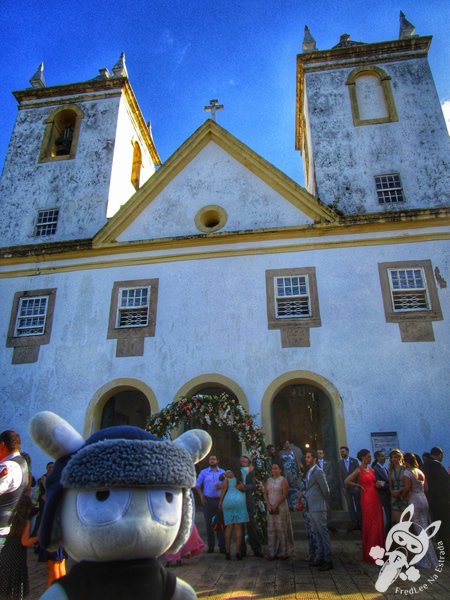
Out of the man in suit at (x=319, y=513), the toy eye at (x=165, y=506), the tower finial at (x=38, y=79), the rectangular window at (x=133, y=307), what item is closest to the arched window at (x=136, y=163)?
the tower finial at (x=38, y=79)

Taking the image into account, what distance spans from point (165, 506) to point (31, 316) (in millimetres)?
12365

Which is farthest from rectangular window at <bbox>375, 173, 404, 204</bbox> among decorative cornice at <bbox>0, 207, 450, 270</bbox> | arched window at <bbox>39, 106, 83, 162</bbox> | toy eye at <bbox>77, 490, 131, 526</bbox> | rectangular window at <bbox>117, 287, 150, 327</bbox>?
toy eye at <bbox>77, 490, 131, 526</bbox>

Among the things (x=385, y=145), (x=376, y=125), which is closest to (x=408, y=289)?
(x=385, y=145)

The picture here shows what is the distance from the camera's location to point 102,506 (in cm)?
251

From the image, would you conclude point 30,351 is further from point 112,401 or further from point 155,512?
point 155,512

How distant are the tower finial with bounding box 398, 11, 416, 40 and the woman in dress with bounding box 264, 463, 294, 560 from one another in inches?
654

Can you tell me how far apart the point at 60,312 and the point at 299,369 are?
717cm

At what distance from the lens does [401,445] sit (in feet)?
35.8

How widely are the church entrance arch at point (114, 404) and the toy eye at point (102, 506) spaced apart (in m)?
9.56

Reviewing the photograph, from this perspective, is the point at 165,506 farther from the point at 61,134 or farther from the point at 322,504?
the point at 61,134

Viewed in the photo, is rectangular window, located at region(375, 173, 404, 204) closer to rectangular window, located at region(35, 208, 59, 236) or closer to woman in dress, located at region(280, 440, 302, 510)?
woman in dress, located at region(280, 440, 302, 510)

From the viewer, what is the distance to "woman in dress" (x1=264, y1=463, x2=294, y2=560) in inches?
302

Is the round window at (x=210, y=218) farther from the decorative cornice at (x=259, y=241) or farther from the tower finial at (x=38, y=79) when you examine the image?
the tower finial at (x=38, y=79)

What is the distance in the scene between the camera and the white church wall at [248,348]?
37.2 ft
